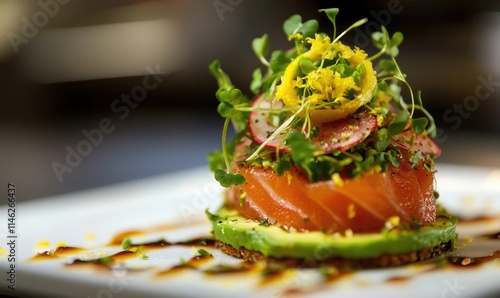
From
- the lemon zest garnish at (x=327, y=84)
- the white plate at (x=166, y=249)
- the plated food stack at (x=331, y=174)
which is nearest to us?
the white plate at (x=166, y=249)

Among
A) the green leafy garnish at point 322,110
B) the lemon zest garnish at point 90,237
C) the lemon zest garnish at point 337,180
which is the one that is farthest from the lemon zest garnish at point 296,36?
the lemon zest garnish at point 90,237

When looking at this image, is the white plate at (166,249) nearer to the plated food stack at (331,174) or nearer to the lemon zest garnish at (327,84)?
the plated food stack at (331,174)

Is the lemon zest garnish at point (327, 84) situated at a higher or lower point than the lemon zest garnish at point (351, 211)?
higher

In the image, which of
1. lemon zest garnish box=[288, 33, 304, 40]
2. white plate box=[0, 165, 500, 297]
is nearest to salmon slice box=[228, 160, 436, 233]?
white plate box=[0, 165, 500, 297]

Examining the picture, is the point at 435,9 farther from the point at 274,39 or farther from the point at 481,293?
the point at 481,293

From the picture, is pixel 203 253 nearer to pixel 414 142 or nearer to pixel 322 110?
pixel 322 110

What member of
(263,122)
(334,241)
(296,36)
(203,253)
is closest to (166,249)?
(203,253)

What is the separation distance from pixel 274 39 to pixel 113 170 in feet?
13.3

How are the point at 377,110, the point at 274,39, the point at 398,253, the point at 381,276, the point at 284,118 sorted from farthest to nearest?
the point at 274,39
the point at 284,118
the point at 377,110
the point at 398,253
the point at 381,276

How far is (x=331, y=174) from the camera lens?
2283 millimetres

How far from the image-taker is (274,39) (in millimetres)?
8352

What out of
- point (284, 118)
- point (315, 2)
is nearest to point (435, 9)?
point (315, 2)

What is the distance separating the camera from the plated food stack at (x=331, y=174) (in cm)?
223

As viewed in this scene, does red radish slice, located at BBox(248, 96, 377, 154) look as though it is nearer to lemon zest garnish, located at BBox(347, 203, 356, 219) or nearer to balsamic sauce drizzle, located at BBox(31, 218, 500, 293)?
lemon zest garnish, located at BBox(347, 203, 356, 219)
